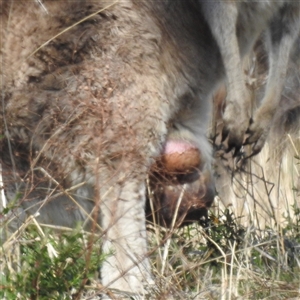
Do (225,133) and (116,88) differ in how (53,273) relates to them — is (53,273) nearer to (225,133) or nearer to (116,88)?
(116,88)

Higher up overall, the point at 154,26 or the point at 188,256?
the point at 154,26

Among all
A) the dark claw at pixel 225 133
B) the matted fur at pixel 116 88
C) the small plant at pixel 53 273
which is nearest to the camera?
the small plant at pixel 53 273

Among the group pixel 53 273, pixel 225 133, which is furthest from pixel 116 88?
pixel 53 273

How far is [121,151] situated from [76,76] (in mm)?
405

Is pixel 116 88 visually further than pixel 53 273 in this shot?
Yes

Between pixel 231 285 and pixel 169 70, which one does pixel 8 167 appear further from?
pixel 231 285

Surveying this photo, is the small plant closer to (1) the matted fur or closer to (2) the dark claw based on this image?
(1) the matted fur

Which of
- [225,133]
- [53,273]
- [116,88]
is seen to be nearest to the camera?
[53,273]

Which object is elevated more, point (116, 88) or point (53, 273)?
point (116, 88)

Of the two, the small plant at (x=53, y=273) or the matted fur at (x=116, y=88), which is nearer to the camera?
the small plant at (x=53, y=273)

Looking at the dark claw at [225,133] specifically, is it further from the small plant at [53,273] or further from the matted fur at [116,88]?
the small plant at [53,273]

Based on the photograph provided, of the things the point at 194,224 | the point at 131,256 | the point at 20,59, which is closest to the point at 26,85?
the point at 20,59

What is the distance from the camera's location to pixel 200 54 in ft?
13.9

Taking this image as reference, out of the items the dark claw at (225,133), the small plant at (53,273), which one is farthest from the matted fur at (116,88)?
the small plant at (53,273)
